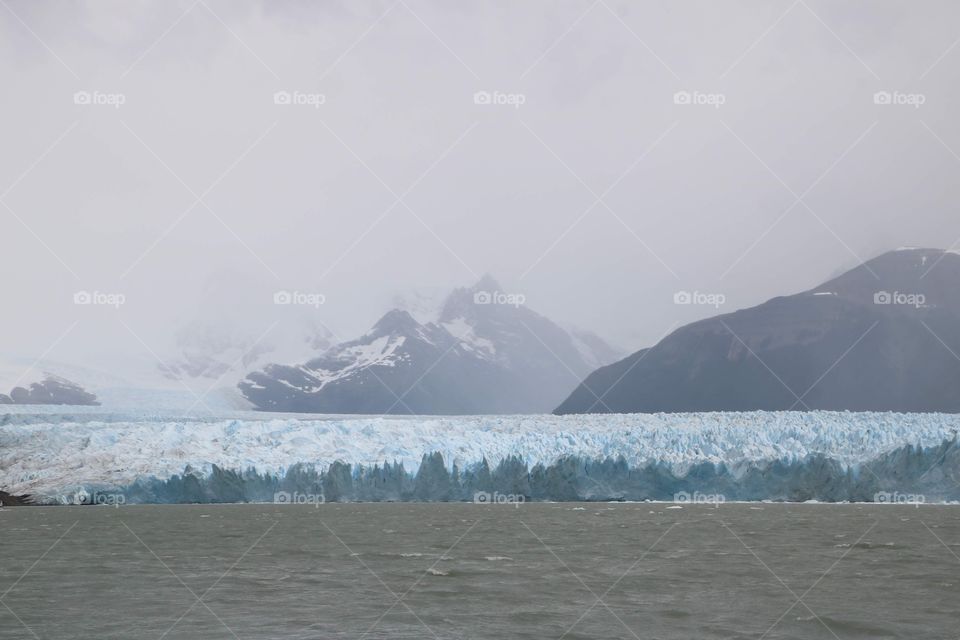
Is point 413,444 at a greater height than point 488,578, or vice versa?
point 413,444

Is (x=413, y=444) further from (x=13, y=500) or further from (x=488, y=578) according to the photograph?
(x=488, y=578)

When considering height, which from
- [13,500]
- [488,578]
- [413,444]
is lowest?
[488,578]

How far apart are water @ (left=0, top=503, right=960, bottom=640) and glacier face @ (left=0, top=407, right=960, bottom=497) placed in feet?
10.8

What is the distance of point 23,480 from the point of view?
41469 mm

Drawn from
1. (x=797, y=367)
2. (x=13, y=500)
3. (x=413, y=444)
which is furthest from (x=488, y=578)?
(x=797, y=367)

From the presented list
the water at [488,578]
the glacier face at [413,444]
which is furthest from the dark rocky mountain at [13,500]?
the water at [488,578]

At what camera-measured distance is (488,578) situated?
19.1 metres

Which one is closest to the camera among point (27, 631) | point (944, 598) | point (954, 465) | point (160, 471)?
point (27, 631)

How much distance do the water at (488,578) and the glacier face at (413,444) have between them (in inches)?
130

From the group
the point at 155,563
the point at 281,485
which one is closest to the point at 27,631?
the point at 155,563

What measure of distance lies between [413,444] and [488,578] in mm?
20951

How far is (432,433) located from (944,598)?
26379 millimetres

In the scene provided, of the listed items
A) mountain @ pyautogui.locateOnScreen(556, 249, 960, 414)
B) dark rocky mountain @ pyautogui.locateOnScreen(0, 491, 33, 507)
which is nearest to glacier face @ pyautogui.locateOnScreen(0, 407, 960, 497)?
dark rocky mountain @ pyautogui.locateOnScreen(0, 491, 33, 507)

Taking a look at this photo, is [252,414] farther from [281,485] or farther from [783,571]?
[783,571]
